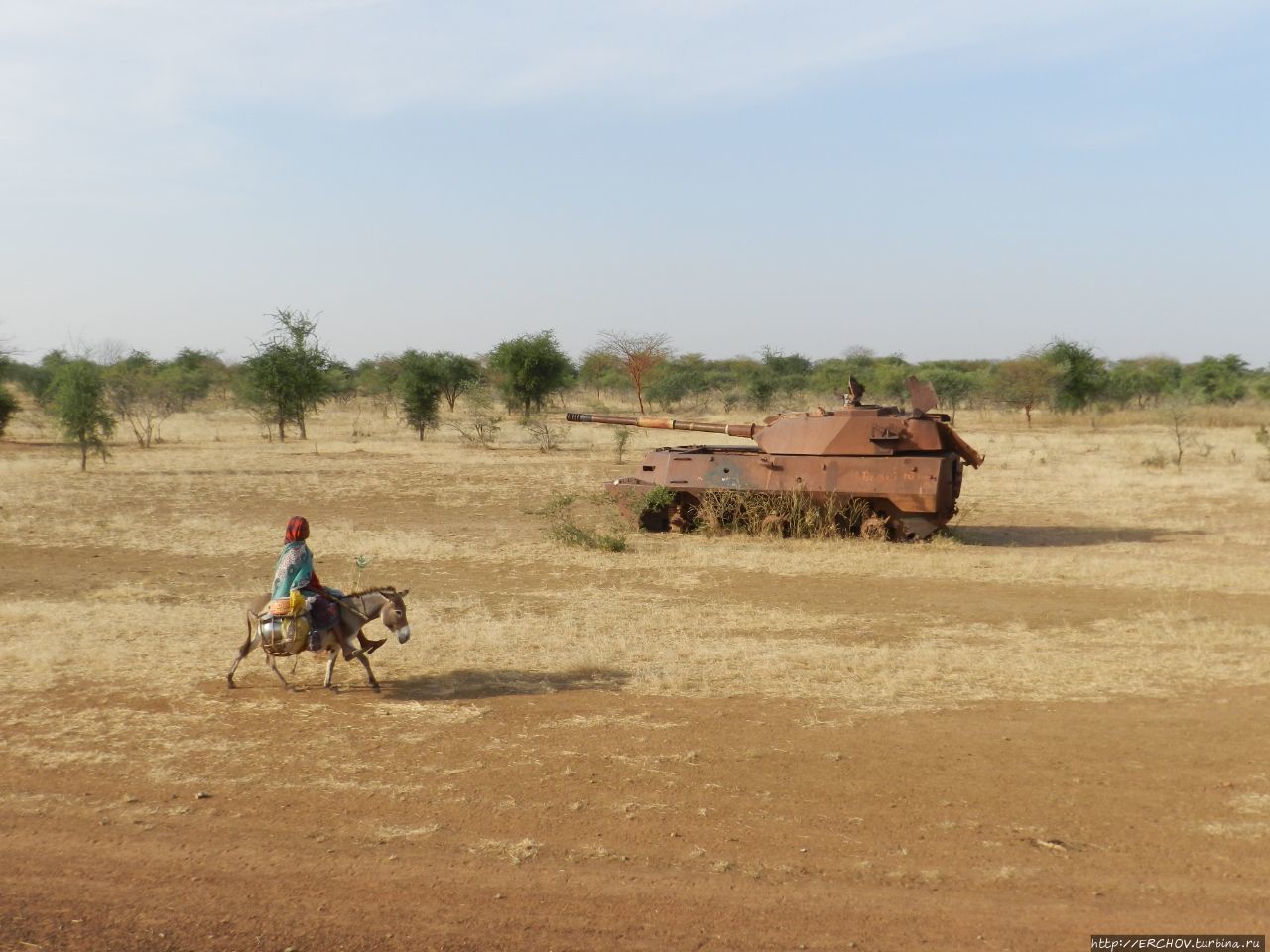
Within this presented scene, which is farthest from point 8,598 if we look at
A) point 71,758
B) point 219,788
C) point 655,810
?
point 655,810

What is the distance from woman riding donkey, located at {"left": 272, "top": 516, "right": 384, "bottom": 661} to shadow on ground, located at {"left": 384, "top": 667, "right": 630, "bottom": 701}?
1.50ft

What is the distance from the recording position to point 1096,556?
14977 mm

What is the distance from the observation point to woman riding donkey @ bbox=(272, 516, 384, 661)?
7906mm

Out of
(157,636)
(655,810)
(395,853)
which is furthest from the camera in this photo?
(157,636)

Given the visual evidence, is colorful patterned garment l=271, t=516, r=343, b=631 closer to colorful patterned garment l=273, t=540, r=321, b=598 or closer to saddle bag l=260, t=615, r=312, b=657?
colorful patterned garment l=273, t=540, r=321, b=598

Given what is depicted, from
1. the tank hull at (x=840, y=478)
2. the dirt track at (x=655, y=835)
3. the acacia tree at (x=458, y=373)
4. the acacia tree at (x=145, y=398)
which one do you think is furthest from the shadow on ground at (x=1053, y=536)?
the acacia tree at (x=458, y=373)

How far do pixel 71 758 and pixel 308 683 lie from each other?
195 cm

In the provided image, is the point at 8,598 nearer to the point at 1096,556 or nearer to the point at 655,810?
the point at 655,810

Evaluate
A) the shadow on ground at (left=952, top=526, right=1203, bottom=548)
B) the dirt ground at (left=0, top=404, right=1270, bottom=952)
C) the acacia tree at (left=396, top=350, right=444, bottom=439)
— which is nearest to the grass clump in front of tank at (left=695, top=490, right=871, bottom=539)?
the shadow on ground at (left=952, top=526, right=1203, bottom=548)

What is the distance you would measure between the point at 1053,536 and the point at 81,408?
69.8 feet

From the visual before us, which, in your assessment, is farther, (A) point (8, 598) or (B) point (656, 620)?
(A) point (8, 598)

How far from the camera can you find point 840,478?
52.4 ft

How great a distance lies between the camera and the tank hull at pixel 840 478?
15609mm

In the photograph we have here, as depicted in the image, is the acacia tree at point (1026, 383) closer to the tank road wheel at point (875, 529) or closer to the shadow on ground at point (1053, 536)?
the shadow on ground at point (1053, 536)
